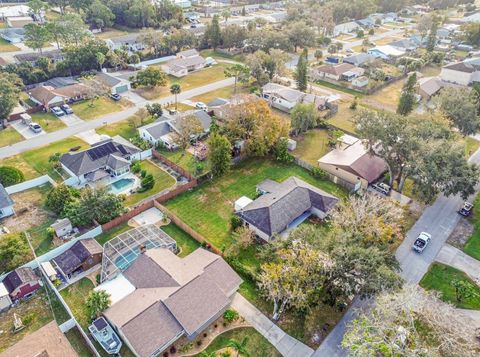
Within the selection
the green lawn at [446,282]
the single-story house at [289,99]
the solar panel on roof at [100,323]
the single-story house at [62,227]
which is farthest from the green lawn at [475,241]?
the single-story house at [62,227]

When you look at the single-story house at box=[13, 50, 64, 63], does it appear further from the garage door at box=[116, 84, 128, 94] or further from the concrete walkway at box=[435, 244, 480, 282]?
the concrete walkway at box=[435, 244, 480, 282]

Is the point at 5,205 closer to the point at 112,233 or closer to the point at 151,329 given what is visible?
the point at 112,233

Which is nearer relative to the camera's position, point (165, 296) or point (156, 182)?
point (165, 296)

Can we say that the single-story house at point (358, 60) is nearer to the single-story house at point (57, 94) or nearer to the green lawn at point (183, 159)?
the green lawn at point (183, 159)

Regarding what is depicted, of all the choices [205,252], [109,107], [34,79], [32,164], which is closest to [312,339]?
[205,252]

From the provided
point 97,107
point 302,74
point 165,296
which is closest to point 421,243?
point 165,296
